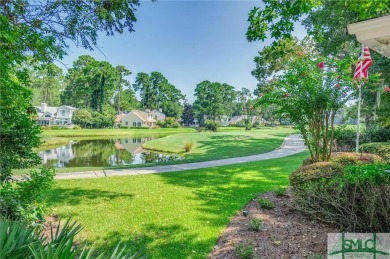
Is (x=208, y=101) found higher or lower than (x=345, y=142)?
higher

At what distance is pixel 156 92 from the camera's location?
6500 centimetres

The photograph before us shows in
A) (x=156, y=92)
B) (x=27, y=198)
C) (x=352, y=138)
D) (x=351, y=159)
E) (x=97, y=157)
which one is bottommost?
(x=97, y=157)

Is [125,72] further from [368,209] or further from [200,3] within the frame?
[368,209]

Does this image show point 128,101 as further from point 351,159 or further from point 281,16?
point 281,16

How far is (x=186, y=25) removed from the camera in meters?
7.84

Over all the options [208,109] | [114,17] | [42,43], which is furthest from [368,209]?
[208,109]

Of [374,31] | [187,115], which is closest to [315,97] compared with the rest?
[374,31]

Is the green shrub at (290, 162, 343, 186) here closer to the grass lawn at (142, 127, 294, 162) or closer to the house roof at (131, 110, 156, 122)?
the grass lawn at (142, 127, 294, 162)

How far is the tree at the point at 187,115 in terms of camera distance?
204 ft

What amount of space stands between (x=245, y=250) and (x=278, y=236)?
821 mm

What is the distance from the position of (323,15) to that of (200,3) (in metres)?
8.54

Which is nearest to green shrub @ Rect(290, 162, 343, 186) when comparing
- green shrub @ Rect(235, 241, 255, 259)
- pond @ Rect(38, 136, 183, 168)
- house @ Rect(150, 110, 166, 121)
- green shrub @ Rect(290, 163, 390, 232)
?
green shrub @ Rect(290, 163, 390, 232)

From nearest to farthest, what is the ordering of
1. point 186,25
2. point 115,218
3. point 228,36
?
Answer: point 115,218 → point 186,25 → point 228,36

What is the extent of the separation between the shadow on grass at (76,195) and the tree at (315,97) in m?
4.24
